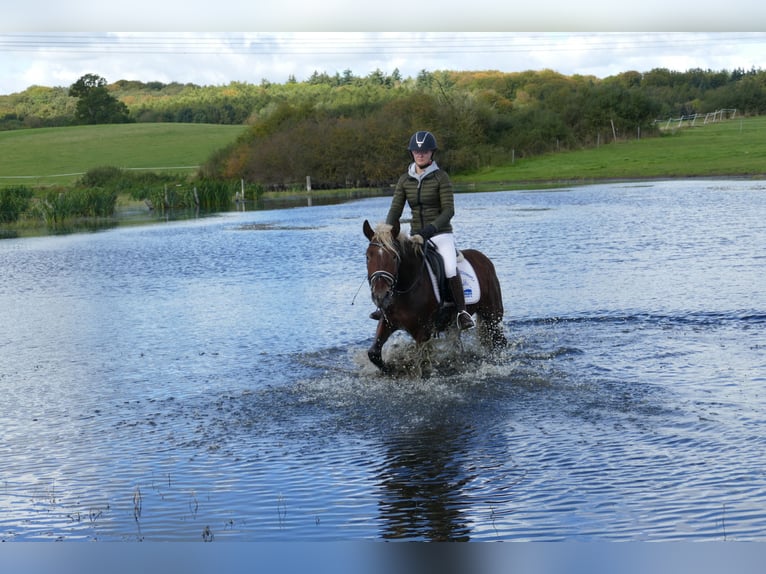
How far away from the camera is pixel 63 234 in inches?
1356

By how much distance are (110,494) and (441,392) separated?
3550mm

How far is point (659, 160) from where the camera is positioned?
5141 cm

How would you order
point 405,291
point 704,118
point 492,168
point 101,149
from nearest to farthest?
point 405,291, point 492,168, point 704,118, point 101,149

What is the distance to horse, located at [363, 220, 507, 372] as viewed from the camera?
8258 mm

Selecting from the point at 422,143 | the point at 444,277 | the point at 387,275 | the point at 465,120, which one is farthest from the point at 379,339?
the point at 465,120

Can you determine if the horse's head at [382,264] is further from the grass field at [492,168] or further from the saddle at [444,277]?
the grass field at [492,168]

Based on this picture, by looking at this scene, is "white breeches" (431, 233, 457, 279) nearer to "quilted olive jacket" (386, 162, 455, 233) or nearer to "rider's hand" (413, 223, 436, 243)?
"quilted olive jacket" (386, 162, 455, 233)

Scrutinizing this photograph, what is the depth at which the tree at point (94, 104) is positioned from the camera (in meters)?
111

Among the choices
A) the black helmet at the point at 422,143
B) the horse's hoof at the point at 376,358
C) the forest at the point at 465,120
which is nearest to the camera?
the black helmet at the point at 422,143

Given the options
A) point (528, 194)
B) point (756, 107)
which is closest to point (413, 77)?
point (756, 107)

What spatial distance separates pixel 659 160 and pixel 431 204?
4502 cm

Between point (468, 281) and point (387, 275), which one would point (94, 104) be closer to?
point (468, 281)

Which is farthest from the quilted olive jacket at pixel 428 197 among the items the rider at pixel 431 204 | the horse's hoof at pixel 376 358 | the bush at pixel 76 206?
the bush at pixel 76 206

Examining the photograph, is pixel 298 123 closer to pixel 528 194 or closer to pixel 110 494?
pixel 528 194
